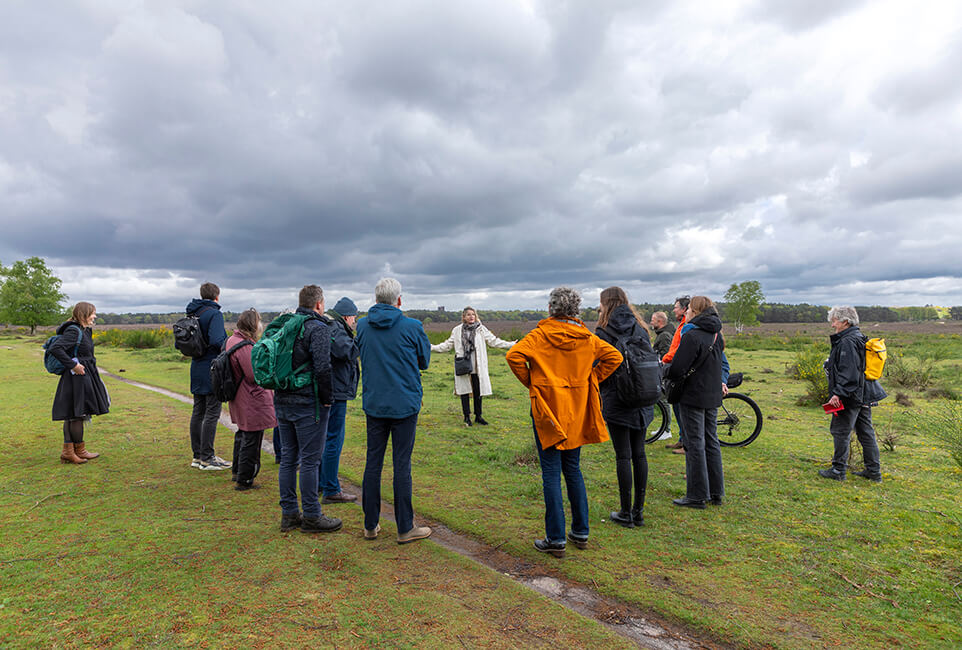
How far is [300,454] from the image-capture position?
15.7 feet

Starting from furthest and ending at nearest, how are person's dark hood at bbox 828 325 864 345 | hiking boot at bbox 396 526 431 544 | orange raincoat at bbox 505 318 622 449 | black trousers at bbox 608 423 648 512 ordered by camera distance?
person's dark hood at bbox 828 325 864 345 < black trousers at bbox 608 423 648 512 < hiking boot at bbox 396 526 431 544 < orange raincoat at bbox 505 318 622 449

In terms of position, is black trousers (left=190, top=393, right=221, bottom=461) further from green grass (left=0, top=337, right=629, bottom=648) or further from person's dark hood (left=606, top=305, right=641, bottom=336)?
person's dark hood (left=606, top=305, right=641, bottom=336)

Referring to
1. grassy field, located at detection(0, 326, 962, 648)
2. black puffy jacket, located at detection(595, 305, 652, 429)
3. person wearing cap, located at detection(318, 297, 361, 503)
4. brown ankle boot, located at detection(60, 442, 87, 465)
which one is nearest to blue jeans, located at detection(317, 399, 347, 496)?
person wearing cap, located at detection(318, 297, 361, 503)

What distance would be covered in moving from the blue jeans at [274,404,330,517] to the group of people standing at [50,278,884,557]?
1 centimetres

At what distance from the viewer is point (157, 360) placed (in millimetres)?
26672

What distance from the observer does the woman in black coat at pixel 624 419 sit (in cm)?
486

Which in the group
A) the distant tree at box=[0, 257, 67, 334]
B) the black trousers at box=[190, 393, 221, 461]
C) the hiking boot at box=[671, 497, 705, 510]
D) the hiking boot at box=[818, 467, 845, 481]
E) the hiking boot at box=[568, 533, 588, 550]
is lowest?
the hiking boot at box=[818, 467, 845, 481]

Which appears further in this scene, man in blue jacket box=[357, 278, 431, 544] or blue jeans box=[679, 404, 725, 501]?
blue jeans box=[679, 404, 725, 501]

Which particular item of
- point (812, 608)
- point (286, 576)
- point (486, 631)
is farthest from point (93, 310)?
point (812, 608)

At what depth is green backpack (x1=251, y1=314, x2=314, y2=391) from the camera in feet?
15.0

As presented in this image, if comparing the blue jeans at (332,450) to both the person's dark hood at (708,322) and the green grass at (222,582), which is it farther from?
the person's dark hood at (708,322)

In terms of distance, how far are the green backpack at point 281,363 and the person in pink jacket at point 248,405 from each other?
1.39 m

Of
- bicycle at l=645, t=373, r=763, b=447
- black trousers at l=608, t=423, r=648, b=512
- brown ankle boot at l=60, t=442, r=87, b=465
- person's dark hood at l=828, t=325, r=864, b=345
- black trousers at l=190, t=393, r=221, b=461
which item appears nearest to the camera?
black trousers at l=608, t=423, r=648, b=512

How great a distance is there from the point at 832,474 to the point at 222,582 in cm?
722
